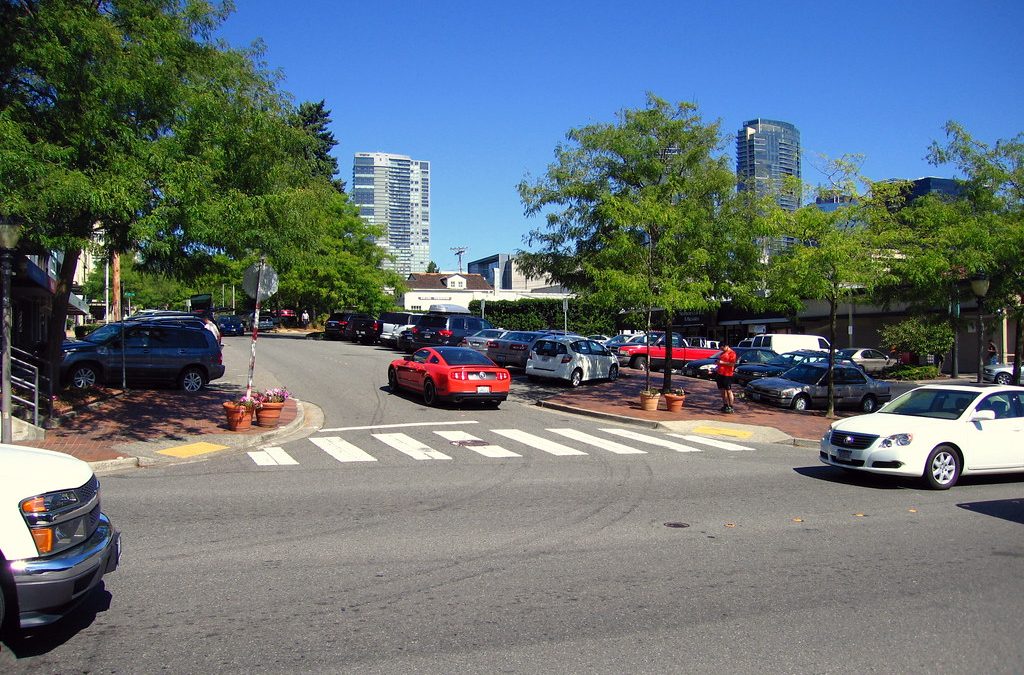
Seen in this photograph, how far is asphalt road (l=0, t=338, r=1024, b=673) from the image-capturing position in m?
5.05

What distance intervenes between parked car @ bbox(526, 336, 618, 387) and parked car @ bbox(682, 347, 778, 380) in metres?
6.31

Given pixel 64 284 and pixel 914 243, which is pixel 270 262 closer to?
pixel 64 284

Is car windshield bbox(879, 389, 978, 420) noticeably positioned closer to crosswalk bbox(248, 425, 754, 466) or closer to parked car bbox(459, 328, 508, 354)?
crosswalk bbox(248, 425, 754, 466)

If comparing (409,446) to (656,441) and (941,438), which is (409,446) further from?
(941,438)

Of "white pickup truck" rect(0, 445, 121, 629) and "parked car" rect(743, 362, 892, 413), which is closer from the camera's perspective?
"white pickup truck" rect(0, 445, 121, 629)

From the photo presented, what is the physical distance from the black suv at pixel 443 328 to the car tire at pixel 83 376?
15.8m

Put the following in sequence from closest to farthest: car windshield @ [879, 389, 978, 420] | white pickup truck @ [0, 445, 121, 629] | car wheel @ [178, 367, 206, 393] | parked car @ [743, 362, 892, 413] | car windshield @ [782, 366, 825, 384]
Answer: white pickup truck @ [0, 445, 121, 629]
car windshield @ [879, 389, 978, 420]
car wheel @ [178, 367, 206, 393]
parked car @ [743, 362, 892, 413]
car windshield @ [782, 366, 825, 384]

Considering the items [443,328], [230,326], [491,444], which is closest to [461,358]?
[491,444]

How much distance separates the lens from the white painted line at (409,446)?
45.3 feet

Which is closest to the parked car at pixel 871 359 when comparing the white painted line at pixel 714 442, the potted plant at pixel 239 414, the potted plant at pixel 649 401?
the potted plant at pixel 649 401

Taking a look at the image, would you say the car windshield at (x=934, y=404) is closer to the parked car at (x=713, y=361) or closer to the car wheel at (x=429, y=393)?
the car wheel at (x=429, y=393)

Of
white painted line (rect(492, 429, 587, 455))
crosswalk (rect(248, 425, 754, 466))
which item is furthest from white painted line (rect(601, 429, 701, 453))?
white painted line (rect(492, 429, 587, 455))

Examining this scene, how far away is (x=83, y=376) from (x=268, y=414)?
22.6ft

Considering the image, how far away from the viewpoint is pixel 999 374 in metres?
30.7
